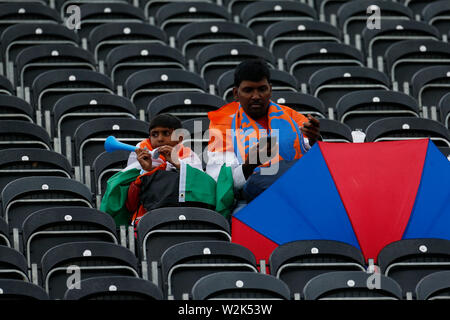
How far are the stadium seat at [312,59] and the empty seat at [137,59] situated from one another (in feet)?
2.99

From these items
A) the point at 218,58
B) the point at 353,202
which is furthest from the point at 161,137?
the point at 218,58

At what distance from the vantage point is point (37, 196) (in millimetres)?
7844

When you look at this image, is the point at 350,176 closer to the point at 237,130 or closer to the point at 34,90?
the point at 237,130

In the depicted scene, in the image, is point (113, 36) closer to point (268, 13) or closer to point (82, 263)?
point (268, 13)

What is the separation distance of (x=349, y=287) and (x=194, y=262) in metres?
0.93

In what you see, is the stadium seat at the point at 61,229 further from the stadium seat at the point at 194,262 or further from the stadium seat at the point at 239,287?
the stadium seat at the point at 239,287

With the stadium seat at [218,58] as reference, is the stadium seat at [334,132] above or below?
below

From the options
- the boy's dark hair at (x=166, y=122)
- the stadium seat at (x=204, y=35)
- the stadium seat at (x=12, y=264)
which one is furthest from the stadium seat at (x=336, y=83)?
the stadium seat at (x=12, y=264)

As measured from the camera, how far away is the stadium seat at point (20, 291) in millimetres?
6234

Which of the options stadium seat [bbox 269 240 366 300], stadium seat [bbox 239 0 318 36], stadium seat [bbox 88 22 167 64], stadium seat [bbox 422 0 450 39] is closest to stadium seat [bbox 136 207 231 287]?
stadium seat [bbox 269 240 366 300]

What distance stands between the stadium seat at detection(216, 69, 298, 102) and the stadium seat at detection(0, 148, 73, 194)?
184 cm

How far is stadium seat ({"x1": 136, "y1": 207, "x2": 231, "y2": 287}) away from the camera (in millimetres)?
7234

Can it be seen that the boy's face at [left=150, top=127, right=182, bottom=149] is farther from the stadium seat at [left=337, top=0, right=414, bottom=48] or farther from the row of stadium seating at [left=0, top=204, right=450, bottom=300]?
the stadium seat at [left=337, top=0, right=414, bottom=48]

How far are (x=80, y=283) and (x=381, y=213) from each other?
1.74m
